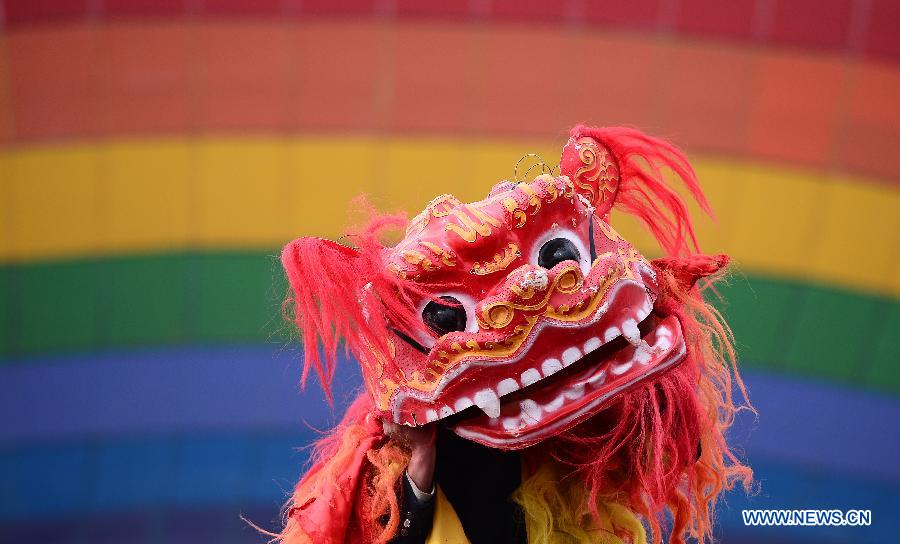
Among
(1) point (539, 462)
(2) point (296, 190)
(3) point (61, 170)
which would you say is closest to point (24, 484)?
(3) point (61, 170)

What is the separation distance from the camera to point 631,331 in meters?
1.31

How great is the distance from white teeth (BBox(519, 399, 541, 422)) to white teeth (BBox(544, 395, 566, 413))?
0.01m

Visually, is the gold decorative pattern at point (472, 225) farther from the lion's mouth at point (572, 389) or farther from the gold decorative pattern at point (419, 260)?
the lion's mouth at point (572, 389)

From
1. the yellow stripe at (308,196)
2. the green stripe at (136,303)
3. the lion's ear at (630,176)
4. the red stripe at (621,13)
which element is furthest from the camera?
the green stripe at (136,303)

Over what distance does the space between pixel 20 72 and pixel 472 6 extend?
4.86 feet

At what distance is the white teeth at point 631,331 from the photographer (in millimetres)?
1305

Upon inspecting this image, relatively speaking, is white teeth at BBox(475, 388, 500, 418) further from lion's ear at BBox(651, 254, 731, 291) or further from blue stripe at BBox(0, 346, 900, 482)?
blue stripe at BBox(0, 346, 900, 482)

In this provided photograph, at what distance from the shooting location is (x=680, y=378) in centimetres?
141

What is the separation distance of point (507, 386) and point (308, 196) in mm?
2519

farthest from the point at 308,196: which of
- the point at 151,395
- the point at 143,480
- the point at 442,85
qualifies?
the point at 143,480

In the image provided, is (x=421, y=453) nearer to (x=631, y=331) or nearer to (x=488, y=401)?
(x=488, y=401)

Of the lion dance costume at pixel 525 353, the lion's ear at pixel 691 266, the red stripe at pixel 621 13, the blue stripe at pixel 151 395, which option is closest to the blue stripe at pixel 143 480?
the blue stripe at pixel 151 395

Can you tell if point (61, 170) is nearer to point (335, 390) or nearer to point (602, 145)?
point (335, 390)

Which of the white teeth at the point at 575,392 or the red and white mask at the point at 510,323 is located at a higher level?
the red and white mask at the point at 510,323
